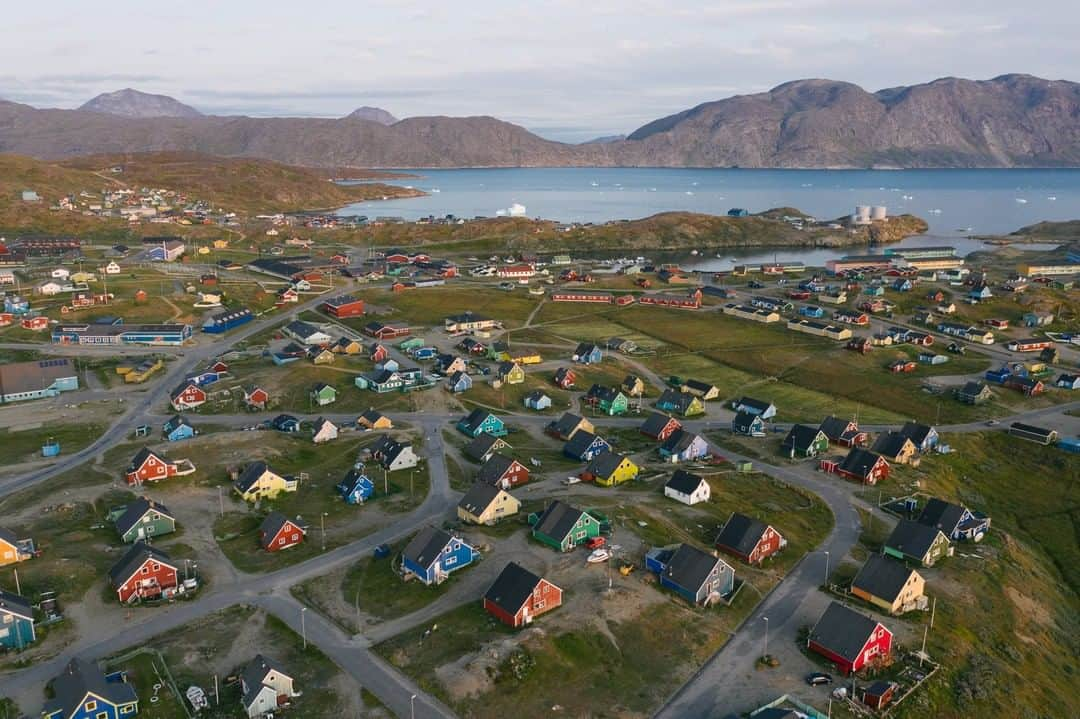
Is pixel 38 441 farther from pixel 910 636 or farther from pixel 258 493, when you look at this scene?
pixel 910 636

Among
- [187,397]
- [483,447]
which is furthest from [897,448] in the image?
[187,397]

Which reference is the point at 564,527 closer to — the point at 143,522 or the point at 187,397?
the point at 143,522

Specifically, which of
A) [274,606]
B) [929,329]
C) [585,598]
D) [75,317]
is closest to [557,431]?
[585,598]

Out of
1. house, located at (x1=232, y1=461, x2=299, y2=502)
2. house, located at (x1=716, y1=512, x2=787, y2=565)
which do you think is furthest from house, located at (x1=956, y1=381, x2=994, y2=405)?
house, located at (x1=232, y1=461, x2=299, y2=502)

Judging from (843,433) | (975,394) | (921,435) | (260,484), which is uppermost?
(975,394)

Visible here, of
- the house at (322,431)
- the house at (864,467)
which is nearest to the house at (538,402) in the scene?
the house at (322,431)
